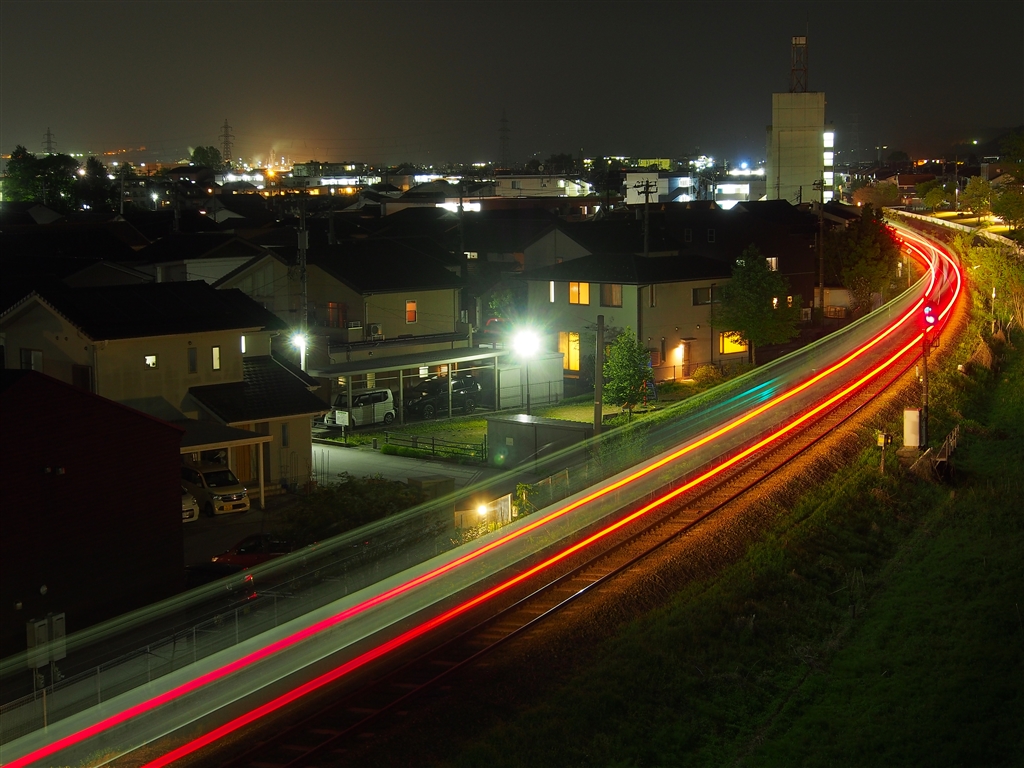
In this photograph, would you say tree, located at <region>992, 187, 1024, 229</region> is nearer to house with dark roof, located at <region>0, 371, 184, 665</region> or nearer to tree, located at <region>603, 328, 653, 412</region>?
tree, located at <region>603, 328, 653, 412</region>

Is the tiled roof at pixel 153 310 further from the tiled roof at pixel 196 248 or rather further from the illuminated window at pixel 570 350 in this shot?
the tiled roof at pixel 196 248

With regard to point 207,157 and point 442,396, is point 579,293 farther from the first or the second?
point 207,157

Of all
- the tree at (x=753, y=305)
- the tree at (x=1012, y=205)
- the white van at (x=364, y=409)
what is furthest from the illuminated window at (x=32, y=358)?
the tree at (x=1012, y=205)

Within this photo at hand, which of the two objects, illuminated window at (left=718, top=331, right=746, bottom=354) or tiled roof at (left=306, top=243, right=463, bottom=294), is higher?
tiled roof at (left=306, top=243, right=463, bottom=294)

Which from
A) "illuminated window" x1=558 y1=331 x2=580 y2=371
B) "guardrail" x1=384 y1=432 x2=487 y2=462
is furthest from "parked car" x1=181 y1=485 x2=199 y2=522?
"illuminated window" x1=558 y1=331 x2=580 y2=371

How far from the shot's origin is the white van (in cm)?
2177

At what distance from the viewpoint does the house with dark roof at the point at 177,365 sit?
1669 centimetres

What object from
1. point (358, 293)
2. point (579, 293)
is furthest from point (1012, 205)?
point (358, 293)

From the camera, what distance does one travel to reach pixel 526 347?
74.1ft

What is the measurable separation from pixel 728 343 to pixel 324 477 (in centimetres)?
1416

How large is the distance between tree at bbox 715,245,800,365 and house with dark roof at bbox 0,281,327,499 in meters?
12.5

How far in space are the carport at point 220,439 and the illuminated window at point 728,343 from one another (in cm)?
1470

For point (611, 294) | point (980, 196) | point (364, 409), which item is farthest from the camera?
point (980, 196)

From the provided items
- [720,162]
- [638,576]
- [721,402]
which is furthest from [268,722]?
[720,162]
